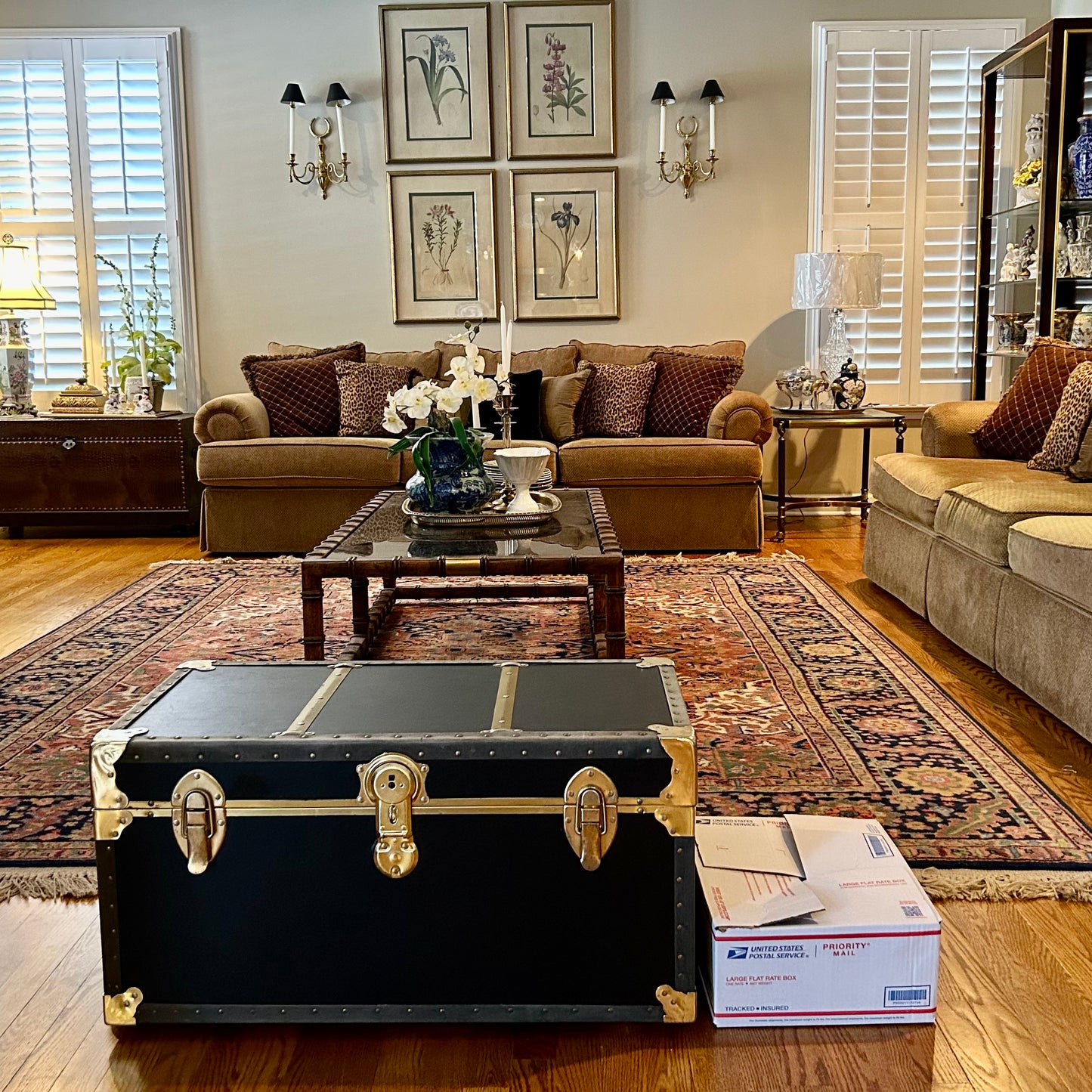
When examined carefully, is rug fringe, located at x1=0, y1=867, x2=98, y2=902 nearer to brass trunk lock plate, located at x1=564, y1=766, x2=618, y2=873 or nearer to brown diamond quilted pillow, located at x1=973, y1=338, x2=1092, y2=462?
brass trunk lock plate, located at x1=564, y1=766, x2=618, y2=873

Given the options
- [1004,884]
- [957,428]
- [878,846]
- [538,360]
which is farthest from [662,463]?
[878,846]

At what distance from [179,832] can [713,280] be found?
5.06 m

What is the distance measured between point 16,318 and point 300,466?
2074mm

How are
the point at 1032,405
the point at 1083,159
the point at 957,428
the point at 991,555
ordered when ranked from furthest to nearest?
the point at 1083,159 < the point at 957,428 < the point at 1032,405 < the point at 991,555

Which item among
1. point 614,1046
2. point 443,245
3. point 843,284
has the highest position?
point 443,245

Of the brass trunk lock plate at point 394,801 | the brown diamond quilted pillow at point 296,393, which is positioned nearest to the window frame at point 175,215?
the brown diamond quilted pillow at point 296,393

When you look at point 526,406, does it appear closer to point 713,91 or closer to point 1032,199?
point 713,91

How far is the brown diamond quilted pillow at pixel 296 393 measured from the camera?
553 centimetres

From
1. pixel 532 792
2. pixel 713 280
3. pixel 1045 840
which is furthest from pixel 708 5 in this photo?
pixel 532 792

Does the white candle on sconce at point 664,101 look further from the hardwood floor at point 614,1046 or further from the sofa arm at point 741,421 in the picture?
the hardwood floor at point 614,1046

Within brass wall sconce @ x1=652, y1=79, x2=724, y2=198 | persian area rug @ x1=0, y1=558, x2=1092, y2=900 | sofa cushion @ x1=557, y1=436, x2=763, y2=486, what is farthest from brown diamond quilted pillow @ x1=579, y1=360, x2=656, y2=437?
brass wall sconce @ x1=652, y1=79, x2=724, y2=198

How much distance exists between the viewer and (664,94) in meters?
5.74

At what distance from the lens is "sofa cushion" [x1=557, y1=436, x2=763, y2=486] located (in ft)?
16.6

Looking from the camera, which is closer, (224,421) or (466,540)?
(466,540)
